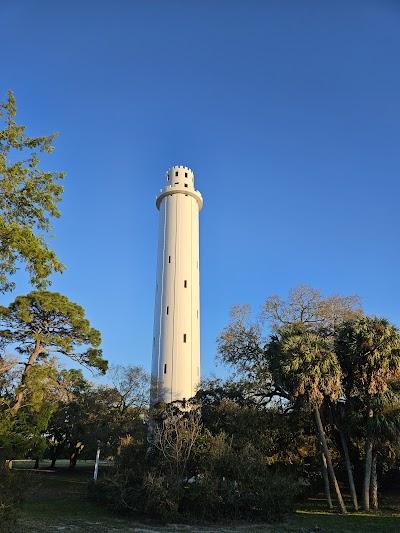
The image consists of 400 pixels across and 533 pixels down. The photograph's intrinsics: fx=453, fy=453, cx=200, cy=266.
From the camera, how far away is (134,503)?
1850cm

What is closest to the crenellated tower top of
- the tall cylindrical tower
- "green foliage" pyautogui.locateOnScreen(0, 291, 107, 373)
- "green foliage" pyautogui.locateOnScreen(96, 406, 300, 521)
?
the tall cylindrical tower

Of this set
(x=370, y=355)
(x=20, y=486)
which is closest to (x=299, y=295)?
(x=370, y=355)

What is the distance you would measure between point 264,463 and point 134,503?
Result: 18.5 feet

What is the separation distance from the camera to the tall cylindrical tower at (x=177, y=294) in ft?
123

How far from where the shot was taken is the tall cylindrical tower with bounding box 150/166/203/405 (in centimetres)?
3753

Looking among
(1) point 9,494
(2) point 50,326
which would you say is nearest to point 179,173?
(2) point 50,326

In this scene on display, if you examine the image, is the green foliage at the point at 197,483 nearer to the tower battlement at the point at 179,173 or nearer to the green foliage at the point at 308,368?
the green foliage at the point at 308,368

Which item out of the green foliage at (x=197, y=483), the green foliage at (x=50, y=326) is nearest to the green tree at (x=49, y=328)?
the green foliage at (x=50, y=326)

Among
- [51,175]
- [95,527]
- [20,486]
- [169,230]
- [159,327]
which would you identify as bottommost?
[95,527]

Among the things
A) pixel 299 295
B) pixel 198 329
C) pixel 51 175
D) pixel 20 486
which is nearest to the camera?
pixel 20 486

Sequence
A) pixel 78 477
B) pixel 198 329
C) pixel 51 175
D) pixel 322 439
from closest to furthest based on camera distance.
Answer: pixel 51 175, pixel 322 439, pixel 78 477, pixel 198 329

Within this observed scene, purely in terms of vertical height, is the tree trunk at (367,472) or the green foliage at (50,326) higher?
the green foliage at (50,326)

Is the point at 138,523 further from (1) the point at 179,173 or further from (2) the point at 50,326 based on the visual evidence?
(1) the point at 179,173

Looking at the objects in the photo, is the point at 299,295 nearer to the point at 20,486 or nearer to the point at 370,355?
the point at 370,355
